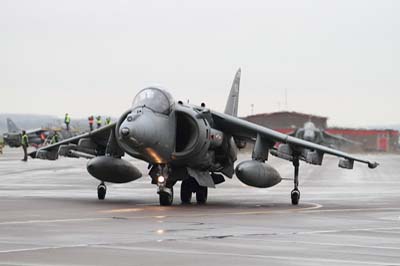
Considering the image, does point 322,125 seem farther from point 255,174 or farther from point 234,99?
point 255,174

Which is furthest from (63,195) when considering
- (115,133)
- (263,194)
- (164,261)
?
(164,261)

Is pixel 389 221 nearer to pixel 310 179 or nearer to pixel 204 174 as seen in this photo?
pixel 204 174

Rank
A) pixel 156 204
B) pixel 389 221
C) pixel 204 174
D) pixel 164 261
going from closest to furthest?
pixel 164 261 < pixel 389 221 < pixel 156 204 < pixel 204 174

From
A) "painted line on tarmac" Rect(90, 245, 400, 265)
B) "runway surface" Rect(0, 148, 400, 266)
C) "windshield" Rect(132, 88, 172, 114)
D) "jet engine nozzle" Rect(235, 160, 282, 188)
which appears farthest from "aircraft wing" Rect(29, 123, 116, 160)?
"painted line on tarmac" Rect(90, 245, 400, 265)

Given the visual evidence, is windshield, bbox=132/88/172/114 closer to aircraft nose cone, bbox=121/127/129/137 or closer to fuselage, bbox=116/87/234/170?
fuselage, bbox=116/87/234/170

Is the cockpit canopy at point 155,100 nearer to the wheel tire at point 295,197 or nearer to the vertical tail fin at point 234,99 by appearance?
the wheel tire at point 295,197

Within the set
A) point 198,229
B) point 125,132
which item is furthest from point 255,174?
point 198,229

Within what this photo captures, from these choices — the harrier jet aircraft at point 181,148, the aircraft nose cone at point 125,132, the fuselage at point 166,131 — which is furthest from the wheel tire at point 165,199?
the aircraft nose cone at point 125,132

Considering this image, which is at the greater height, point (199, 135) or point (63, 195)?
point (199, 135)

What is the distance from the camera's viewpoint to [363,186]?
35.5m

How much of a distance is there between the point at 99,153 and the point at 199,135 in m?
4.15

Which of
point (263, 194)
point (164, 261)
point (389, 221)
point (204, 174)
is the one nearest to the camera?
point (164, 261)

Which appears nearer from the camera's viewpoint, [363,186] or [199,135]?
[199,135]

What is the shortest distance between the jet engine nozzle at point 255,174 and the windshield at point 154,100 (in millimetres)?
2367
